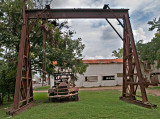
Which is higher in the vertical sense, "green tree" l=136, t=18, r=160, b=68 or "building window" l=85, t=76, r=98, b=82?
"green tree" l=136, t=18, r=160, b=68

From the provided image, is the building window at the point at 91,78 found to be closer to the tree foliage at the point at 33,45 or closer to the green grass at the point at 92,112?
the tree foliage at the point at 33,45

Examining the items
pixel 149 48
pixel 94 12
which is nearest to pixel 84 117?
pixel 94 12

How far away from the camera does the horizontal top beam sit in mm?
10367

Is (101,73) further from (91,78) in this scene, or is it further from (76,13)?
(76,13)

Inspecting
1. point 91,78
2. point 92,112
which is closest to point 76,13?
point 92,112

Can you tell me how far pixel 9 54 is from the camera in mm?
11211

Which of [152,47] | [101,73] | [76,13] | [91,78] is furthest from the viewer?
[101,73]

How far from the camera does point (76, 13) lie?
34.3 feet

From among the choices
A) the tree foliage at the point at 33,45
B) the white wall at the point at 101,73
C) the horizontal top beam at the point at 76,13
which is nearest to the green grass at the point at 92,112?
the tree foliage at the point at 33,45

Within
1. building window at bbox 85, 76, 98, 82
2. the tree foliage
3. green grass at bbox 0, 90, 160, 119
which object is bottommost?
green grass at bbox 0, 90, 160, 119

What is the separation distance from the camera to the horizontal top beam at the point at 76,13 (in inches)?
408

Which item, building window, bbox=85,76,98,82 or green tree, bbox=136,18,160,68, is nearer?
green tree, bbox=136,18,160,68

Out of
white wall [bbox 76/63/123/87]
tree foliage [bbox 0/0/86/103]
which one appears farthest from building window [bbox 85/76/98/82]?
tree foliage [bbox 0/0/86/103]

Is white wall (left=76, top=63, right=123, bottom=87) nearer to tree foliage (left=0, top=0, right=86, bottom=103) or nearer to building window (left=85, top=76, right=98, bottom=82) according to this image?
building window (left=85, top=76, right=98, bottom=82)
